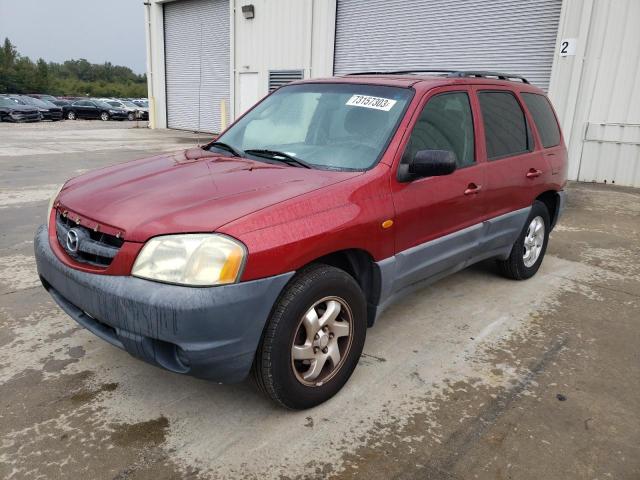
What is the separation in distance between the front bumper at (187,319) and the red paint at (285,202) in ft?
0.28

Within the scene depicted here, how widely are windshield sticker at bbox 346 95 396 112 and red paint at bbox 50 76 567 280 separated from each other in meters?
0.15

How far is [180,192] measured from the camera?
8.68 feet

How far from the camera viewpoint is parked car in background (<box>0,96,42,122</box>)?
25.7m

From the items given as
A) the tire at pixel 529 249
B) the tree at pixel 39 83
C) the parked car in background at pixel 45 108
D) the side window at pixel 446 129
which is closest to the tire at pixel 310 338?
the side window at pixel 446 129

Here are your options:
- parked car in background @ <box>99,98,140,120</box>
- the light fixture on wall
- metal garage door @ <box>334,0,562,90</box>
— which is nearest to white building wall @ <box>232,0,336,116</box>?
the light fixture on wall

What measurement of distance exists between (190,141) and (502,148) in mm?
15941

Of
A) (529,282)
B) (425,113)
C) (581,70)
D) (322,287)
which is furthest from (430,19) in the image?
(322,287)

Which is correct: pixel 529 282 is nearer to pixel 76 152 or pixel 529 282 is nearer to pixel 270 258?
pixel 270 258

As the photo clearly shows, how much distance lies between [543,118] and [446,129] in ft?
5.76

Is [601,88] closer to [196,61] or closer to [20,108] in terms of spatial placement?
[196,61]

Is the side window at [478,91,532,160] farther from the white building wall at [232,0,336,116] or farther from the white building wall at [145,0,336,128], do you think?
the white building wall at [145,0,336,128]

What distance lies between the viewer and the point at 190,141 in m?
18.6

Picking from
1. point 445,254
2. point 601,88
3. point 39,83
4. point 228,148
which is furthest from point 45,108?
point 39,83

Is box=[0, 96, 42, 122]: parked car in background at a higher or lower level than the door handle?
lower
